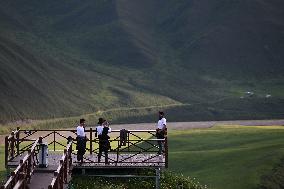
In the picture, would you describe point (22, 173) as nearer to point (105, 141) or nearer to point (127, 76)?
point (105, 141)

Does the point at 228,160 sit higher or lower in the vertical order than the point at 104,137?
lower

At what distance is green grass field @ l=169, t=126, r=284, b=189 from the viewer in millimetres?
48219

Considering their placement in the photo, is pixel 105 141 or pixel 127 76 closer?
pixel 105 141

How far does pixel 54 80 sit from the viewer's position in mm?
131500

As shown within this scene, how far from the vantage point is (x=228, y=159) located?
5591cm

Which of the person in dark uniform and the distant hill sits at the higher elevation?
the distant hill

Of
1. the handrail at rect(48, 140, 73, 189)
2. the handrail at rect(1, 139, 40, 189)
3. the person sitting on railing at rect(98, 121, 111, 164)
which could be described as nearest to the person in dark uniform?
the person sitting on railing at rect(98, 121, 111, 164)

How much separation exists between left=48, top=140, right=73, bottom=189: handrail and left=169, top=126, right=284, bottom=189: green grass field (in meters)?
20.5

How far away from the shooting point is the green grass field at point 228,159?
48.2 metres

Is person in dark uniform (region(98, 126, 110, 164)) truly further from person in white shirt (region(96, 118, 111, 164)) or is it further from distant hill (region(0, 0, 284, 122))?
distant hill (region(0, 0, 284, 122))

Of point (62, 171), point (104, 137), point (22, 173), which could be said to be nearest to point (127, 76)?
point (104, 137)

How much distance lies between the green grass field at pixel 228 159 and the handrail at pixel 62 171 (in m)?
20.5

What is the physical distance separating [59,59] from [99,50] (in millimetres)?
27550

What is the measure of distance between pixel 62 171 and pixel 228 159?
1255 inches
